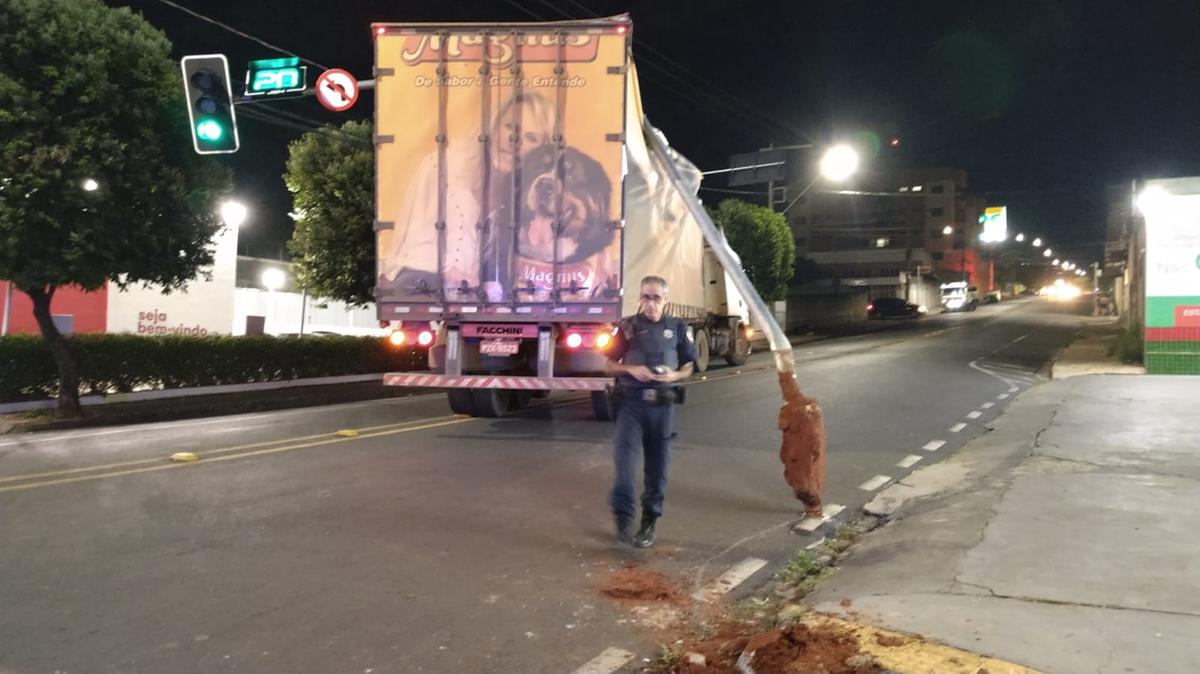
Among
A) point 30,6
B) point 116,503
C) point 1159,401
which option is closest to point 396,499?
point 116,503

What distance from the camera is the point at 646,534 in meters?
6.15

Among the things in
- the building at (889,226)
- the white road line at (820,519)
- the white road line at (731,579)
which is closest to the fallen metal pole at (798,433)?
the white road line at (820,519)

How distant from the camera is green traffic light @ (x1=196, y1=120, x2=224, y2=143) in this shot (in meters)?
11.3

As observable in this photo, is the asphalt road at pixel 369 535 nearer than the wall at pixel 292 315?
Yes

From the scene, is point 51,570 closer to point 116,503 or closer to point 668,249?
point 116,503

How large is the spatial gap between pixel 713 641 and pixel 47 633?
11.1 ft

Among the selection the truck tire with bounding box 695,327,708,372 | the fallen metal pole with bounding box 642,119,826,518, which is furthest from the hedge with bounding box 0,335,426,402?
A: the fallen metal pole with bounding box 642,119,826,518

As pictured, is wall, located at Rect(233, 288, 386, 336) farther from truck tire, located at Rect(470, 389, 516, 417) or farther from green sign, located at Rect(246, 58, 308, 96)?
truck tire, located at Rect(470, 389, 516, 417)

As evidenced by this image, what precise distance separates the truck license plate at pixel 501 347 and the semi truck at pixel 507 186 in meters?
0.01

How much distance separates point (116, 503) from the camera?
7.10m

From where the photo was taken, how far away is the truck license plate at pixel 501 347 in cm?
1002

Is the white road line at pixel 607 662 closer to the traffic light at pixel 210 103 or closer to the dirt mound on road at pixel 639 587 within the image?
the dirt mound on road at pixel 639 587

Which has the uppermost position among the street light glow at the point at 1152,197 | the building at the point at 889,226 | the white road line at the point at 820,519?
the building at the point at 889,226

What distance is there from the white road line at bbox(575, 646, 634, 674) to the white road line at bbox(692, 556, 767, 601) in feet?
3.11
